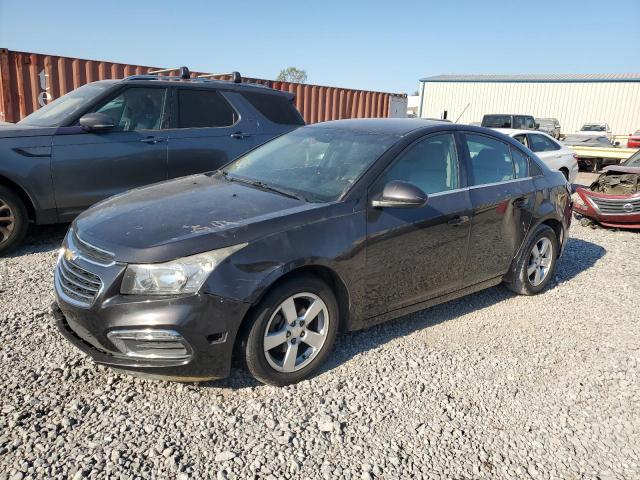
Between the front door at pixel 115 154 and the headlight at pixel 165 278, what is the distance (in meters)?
3.18

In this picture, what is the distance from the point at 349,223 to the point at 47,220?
145 inches

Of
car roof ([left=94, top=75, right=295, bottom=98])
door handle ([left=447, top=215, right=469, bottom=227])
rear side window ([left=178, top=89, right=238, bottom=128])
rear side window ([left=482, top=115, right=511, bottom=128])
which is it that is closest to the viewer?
door handle ([left=447, top=215, right=469, bottom=227])

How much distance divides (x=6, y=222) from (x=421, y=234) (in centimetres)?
423

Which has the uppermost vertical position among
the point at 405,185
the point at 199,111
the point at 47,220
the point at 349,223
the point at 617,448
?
the point at 199,111

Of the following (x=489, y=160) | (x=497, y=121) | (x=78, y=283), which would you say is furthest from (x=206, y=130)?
(x=497, y=121)

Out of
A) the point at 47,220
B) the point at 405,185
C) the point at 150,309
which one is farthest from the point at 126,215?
the point at 47,220

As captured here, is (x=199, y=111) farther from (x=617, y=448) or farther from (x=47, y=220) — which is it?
(x=617, y=448)

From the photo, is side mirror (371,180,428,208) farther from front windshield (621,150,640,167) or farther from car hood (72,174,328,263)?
front windshield (621,150,640,167)

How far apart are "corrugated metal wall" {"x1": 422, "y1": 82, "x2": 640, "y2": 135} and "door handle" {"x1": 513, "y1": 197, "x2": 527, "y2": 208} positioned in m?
32.5

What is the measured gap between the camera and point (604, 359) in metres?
3.78

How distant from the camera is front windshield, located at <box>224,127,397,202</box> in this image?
11.5 ft

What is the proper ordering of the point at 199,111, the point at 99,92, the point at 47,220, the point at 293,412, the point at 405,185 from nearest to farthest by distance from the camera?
the point at 293,412, the point at 405,185, the point at 47,220, the point at 99,92, the point at 199,111

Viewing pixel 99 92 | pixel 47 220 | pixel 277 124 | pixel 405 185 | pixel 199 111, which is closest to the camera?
pixel 405 185

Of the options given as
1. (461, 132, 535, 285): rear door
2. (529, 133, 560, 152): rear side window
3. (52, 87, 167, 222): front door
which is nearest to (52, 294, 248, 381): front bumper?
(461, 132, 535, 285): rear door
